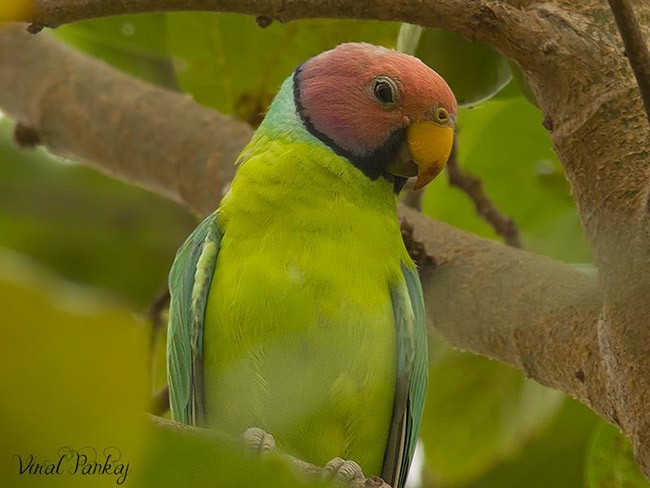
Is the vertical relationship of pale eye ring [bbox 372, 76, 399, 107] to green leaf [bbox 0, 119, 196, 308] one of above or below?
above

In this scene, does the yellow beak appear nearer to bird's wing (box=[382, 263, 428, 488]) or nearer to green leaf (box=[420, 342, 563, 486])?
bird's wing (box=[382, 263, 428, 488])

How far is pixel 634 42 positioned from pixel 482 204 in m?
1.12

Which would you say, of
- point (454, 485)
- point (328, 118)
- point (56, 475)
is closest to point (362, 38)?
point (328, 118)

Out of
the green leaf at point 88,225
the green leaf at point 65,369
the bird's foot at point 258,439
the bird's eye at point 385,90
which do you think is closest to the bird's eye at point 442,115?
the bird's eye at point 385,90

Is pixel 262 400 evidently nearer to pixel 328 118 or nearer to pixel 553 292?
pixel 553 292

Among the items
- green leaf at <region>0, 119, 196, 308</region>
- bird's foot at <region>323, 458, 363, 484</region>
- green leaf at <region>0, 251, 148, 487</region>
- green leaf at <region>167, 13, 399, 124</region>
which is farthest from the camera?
green leaf at <region>0, 119, 196, 308</region>

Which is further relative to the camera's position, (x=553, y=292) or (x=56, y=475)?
(x=553, y=292)

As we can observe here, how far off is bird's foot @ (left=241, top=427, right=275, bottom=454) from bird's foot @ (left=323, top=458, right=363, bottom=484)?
0.10m

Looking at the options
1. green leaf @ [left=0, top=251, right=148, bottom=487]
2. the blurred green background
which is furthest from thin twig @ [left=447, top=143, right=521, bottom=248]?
green leaf @ [left=0, top=251, right=148, bottom=487]

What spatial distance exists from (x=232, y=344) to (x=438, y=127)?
22.6 inches

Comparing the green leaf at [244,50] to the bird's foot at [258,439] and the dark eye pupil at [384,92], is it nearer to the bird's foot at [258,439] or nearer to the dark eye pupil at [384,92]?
the dark eye pupil at [384,92]

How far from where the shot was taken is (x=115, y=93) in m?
2.41

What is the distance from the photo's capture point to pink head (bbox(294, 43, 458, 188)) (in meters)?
1.91

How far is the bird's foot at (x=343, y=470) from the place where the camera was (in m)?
1.50
